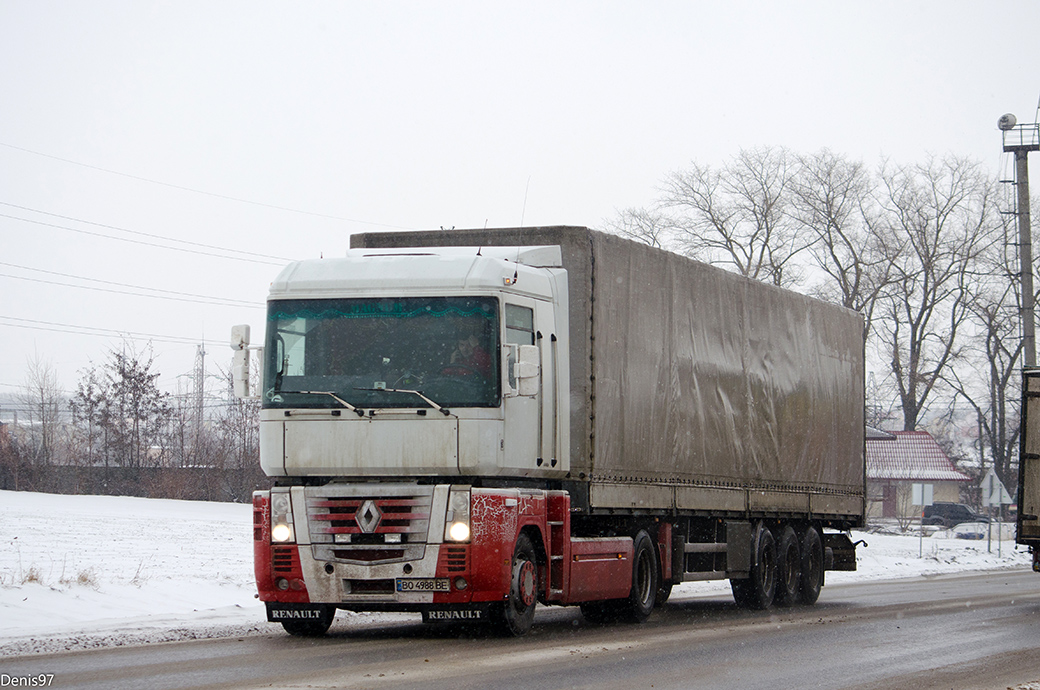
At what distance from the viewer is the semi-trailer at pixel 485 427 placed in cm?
1205

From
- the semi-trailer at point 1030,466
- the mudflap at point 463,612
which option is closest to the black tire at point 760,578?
the semi-trailer at point 1030,466

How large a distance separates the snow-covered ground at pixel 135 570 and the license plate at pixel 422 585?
2.00 meters

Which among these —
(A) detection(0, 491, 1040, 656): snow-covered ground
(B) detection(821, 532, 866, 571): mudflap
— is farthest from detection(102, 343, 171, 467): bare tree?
(B) detection(821, 532, 866, 571): mudflap

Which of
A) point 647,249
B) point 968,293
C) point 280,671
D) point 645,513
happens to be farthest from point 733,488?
point 968,293

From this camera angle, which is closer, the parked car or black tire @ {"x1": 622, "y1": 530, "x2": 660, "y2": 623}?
black tire @ {"x1": 622, "y1": 530, "x2": 660, "y2": 623}

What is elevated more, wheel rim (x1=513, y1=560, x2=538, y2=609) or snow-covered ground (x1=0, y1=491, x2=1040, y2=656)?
wheel rim (x1=513, y1=560, x2=538, y2=609)

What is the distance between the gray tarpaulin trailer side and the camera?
556 inches

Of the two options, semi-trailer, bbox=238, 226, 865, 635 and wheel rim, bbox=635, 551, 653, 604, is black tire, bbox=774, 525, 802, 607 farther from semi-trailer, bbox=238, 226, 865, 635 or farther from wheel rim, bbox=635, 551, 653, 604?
wheel rim, bbox=635, 551, 653, 604

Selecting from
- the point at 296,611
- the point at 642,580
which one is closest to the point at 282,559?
the point at 296,611

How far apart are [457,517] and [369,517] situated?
0.77m

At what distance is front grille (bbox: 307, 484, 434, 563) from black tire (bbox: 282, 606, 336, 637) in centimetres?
84

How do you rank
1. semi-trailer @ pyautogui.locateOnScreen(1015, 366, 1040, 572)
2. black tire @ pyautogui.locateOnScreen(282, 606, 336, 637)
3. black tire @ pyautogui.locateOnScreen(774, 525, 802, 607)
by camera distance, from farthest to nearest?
semi-trailer @ pyautogui.locateOnScreen(1015, 366, 1040, 572) < black tire @ pyautogui.locateOnScreen(774, 525, 802, 607) < black tire @ pyautogui.locateOnScreen(282, 606, 336, 637)

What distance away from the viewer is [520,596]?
12500 millimetres

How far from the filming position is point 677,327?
1612 cm
